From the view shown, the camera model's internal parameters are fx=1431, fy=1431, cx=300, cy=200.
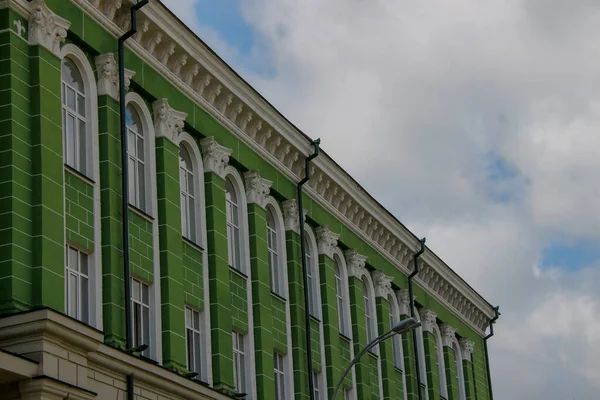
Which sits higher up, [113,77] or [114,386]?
[113,77]

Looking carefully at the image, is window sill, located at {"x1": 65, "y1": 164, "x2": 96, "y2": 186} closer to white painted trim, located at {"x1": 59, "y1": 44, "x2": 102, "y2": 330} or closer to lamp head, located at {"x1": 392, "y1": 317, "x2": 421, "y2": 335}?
white painted trim, located at {"x1": 59, "y1": 44, "x2": 102, "y2": 330}

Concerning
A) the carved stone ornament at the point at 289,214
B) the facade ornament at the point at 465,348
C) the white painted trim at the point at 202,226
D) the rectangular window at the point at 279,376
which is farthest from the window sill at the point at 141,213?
the facade ornament at the point at 465,348

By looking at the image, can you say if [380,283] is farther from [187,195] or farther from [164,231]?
[164,231]

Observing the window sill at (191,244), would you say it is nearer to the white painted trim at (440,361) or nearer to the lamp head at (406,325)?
the lamp head at (406,325)

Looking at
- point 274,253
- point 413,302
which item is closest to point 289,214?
point 274,253

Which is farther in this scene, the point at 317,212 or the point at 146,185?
the point at 317,212

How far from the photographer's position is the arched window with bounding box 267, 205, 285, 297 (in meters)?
37.8

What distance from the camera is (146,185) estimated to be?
31.6 meters

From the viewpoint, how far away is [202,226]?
3366cm

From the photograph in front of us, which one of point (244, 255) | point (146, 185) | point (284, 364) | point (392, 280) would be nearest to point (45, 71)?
point (146, 185)

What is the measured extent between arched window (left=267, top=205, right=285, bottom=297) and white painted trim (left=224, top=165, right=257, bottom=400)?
1.72m

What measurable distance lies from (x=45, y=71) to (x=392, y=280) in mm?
21272

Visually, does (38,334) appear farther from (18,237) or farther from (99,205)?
(99,205)

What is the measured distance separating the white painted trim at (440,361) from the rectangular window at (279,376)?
46.6ft
